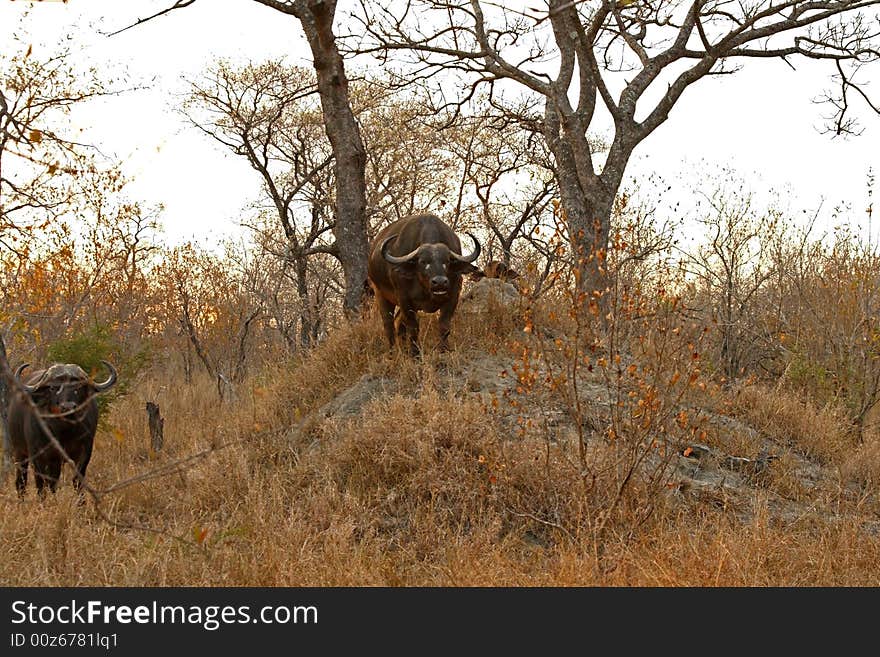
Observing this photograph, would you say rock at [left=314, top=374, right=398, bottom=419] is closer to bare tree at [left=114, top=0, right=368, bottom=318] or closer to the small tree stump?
the small tree stump

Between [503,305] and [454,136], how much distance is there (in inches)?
595

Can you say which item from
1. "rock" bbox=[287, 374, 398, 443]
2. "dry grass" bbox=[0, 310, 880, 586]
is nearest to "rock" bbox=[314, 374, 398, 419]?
"rock" bbox=[287, 374, 398, 443]

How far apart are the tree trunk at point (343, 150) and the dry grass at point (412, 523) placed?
3.73 m

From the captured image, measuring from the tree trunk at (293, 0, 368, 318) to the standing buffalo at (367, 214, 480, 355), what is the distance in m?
3.07

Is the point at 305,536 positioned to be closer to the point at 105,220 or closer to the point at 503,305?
the point at 503,305

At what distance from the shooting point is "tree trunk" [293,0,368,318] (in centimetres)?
1233

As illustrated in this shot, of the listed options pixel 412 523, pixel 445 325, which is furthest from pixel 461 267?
pixel 412 523

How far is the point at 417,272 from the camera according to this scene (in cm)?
842

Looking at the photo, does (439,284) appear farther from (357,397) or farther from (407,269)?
(357,397)

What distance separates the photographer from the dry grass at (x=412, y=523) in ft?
16.9

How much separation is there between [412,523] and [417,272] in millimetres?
2985

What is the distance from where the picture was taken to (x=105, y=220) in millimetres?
15391

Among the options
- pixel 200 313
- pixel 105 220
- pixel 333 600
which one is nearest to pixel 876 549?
pixel 333 600

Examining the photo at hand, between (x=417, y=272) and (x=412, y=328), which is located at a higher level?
(x=417, y=272)
